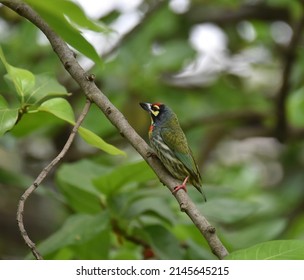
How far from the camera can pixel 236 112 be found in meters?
2.99

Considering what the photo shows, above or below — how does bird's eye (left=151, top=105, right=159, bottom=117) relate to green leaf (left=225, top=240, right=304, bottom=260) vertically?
above

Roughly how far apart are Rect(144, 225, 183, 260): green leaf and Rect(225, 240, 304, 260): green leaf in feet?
1.59

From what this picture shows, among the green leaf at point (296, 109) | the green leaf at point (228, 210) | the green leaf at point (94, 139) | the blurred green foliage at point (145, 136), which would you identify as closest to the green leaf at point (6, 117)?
the blurred green foliage at point (145, 136)

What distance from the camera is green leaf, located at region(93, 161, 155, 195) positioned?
166cm

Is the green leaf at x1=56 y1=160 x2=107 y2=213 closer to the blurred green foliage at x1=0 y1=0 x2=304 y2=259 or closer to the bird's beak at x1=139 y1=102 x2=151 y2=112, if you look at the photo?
the blurred green foliage at x1=0 y1=0 x2=304 y2=259

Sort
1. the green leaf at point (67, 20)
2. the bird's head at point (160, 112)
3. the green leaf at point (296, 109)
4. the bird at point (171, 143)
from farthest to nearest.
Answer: the green leaf at point (296, 109) → the bird's head at point (160, 112) → the bird at point (171, 143) → the green leaf at point (67, 20)

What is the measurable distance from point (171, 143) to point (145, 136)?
1274 millimetres

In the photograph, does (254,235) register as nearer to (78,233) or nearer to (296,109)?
(78,233)

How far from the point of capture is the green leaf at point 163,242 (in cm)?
168

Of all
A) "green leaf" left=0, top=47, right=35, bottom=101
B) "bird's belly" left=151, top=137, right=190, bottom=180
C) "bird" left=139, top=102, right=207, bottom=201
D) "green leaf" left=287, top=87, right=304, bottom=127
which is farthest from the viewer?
"green leaf" left=287, top=87, right=304, bottom=127

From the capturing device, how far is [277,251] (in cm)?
121

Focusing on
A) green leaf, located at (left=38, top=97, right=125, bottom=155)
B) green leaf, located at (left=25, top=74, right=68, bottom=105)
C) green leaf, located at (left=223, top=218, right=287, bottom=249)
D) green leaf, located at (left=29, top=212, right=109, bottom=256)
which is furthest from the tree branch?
green leaf, located at (left=38, top=97, right=125, bottom=155)

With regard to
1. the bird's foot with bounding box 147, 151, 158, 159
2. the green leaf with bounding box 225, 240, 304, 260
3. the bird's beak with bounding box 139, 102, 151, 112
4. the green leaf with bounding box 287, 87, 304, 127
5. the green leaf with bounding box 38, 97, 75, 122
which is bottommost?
the green leaf with bounding box 225, 240, 304, 260

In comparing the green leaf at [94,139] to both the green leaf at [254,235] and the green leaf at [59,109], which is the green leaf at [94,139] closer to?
the green leaf at [59,109]
